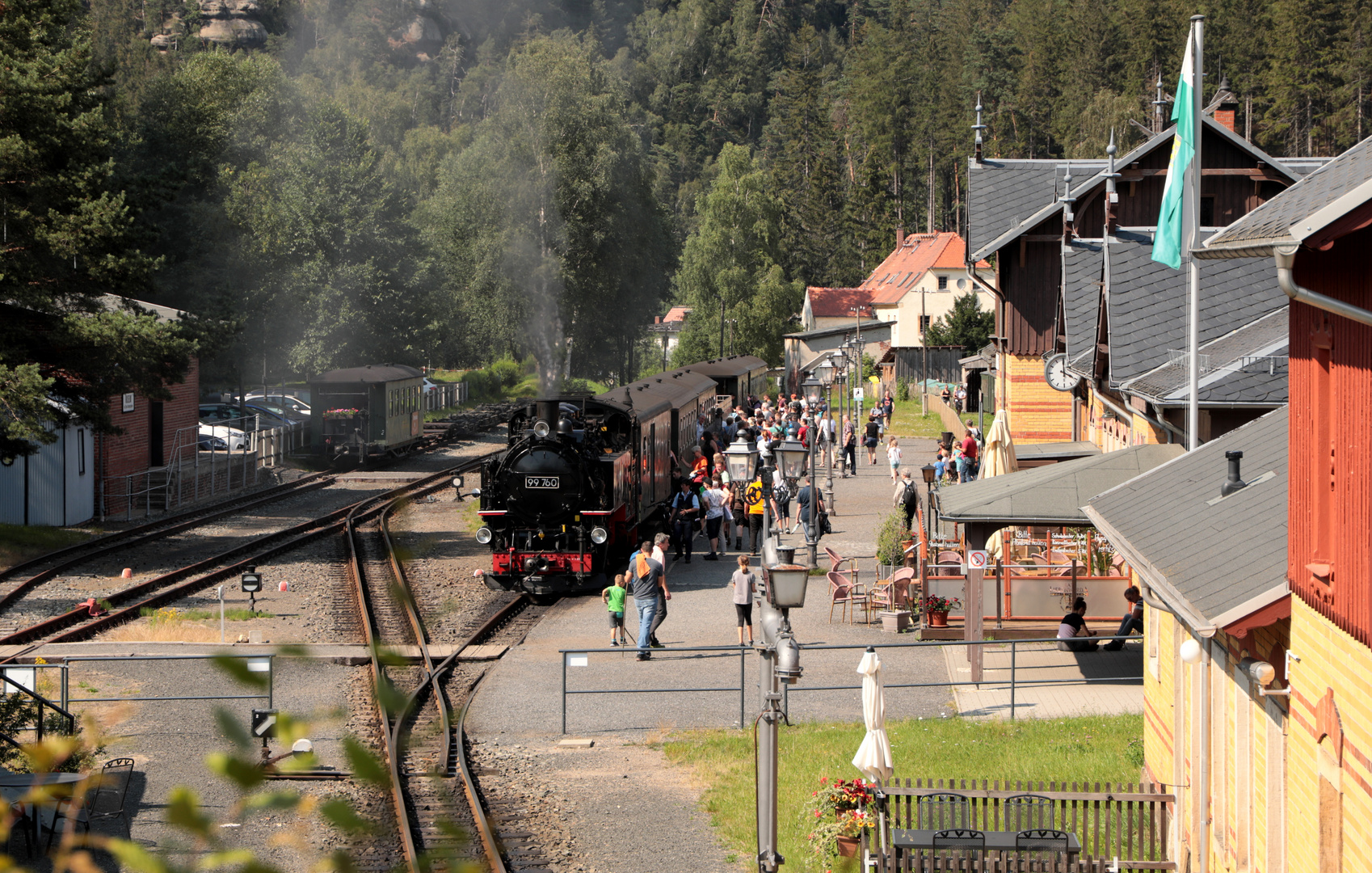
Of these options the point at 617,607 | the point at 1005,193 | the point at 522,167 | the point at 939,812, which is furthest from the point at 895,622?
the point at 522,167

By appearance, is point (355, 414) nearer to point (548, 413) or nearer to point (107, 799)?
point (548, 413)

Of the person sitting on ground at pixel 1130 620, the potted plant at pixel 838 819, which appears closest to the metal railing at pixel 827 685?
the person sitting on ground at pixel 1130 620

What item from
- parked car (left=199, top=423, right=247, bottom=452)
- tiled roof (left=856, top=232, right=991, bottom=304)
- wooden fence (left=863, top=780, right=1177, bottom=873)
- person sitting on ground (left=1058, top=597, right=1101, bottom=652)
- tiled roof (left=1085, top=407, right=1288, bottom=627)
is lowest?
wooden fence (left=863, top=780, right=1177, bottom=873)

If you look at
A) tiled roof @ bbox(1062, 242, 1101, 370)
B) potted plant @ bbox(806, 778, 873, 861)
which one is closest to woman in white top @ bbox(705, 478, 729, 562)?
tiled roof @ bbox(1062, 242, 1101, 370)

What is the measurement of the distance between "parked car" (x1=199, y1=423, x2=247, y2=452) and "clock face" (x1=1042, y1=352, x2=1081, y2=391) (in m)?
22.4

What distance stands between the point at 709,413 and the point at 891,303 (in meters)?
43.1

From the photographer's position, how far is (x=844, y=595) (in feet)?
64.6

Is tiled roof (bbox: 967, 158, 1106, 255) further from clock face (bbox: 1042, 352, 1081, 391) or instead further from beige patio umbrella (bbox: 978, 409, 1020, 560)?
beige patio umbrella (bbox: 978, 409, 1020, 560)

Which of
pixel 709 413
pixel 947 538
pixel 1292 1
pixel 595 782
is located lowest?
pixel 595 782

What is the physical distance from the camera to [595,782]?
41.4ft

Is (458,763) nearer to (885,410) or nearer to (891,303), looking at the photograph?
(885,410)

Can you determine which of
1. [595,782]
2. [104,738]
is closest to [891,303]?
[595,782]

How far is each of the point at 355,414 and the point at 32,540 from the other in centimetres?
1649

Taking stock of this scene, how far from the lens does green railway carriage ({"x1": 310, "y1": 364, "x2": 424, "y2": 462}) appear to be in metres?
41.8
